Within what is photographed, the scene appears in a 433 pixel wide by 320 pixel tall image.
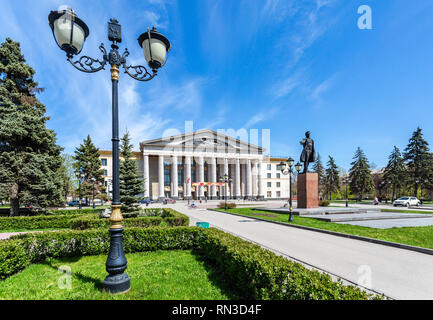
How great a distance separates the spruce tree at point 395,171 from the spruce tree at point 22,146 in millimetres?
57732

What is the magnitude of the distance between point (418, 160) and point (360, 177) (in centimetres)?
1040

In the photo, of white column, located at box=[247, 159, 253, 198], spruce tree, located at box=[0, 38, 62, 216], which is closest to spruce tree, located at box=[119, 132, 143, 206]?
spruce tree, located at box=[0, 38, 62, 216]

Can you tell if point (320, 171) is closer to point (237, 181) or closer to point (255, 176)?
point (255, 176)

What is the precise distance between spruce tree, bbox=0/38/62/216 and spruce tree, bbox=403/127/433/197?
56912 mm

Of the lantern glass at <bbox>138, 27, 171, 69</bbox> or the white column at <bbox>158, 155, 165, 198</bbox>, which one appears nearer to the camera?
the lantern glass at <bbox>138, 27, 171, 69</bbox>

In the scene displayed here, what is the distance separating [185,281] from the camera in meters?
4.39

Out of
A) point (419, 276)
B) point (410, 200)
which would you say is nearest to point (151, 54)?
point (419, 276)

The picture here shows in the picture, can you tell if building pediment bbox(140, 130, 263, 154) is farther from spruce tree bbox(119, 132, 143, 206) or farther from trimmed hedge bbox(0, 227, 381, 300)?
trimmed hedge bbox(0, 227, 381, 300)

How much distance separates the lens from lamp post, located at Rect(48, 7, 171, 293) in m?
3.52

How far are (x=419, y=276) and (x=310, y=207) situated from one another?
13.5 metres

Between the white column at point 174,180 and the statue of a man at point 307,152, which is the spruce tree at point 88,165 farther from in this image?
the statue of a man at point 307,152

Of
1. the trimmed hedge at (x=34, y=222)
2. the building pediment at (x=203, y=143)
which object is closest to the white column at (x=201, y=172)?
the building pediment at (x=203, y=143)

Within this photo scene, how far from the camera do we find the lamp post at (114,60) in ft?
11.5

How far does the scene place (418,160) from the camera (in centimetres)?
3884
